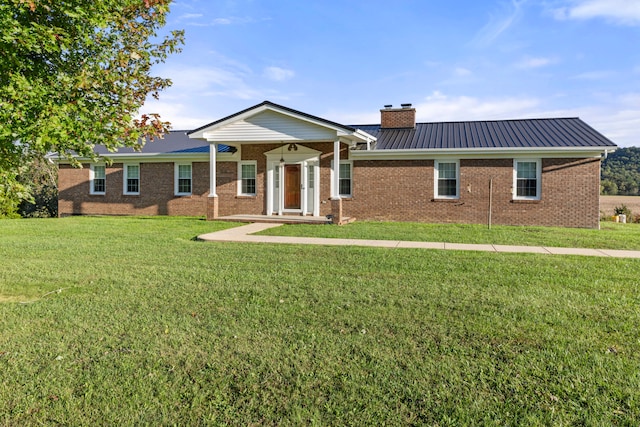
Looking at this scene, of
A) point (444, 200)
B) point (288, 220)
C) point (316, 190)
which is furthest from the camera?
point (316, 190)

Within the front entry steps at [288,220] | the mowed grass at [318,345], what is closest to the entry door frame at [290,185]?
the front entry steps at [288,220]

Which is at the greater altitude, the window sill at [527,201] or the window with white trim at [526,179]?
the window with white trim at [526,179]

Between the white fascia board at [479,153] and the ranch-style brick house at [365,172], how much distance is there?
37mm

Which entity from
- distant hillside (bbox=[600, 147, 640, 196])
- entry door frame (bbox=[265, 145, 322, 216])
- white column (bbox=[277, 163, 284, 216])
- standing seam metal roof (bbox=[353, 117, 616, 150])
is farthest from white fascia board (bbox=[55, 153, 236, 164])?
distant hillside (bbox=[600, 147, 640, 196])

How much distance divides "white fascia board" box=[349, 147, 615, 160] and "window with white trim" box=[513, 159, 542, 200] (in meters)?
0.36

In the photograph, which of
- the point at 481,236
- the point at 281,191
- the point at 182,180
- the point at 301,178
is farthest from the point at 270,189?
the point at 481,236

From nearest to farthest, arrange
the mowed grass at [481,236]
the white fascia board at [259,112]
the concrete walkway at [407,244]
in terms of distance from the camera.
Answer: the concrete walkway at [407,244] < the mowed grass at [481,236] < the white fascia board at [259,112]

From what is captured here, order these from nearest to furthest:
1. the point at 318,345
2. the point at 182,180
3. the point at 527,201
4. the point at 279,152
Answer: the point at 318,345 → the point at 527,201 → the point at 279,152 → the point at 182,180

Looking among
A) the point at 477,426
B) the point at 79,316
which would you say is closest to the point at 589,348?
the point at 477,426

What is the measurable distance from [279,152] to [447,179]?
6.97 meters

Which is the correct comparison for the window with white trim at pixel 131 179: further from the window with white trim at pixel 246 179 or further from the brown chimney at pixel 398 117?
the brown chimney at pixel 398 117

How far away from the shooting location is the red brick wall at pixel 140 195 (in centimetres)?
1931

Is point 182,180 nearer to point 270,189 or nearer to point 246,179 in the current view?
point 246,179

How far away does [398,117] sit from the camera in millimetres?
19953
